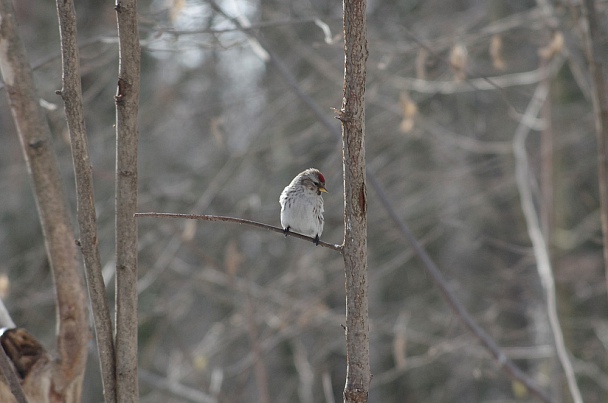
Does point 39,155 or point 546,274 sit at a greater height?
point 39,155

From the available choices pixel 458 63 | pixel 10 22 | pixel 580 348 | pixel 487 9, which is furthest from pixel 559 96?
pixel 10 22

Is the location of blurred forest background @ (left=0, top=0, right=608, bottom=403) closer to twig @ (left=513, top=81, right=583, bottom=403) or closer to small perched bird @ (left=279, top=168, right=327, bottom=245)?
twig @ (left=513, top=81, right=583, bottom=403)

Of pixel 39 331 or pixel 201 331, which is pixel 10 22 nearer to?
pixel 39 331

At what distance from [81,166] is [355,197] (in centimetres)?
76

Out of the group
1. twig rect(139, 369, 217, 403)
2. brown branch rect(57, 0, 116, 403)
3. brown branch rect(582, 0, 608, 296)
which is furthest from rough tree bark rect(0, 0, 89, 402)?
twig rect(139, 369, 217, 403)

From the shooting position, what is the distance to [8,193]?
29.0ft

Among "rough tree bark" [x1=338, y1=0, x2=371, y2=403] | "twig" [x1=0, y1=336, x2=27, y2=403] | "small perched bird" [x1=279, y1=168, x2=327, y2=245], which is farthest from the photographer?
"small perched bird" [x1=279, y1=168, x2=327, y2=245]

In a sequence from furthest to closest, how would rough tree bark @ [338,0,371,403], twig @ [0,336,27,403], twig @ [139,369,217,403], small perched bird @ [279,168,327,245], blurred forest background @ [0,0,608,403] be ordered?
1. blurred forest background @ [0,0,608,403]
2. twig @ [139,369,217,403]
3. small perched bird @ [279,168,327,245]
4. twig @ [0,336,27,403]
5. rough tree bark @ [338,0,371,403]

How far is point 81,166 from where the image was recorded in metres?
1.99

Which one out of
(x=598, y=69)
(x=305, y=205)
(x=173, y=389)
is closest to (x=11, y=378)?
(x=305, y=205)

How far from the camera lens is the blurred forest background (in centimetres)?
626

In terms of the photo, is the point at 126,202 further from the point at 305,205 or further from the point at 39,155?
the point at 305,205

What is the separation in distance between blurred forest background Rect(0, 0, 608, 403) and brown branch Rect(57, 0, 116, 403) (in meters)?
2.78

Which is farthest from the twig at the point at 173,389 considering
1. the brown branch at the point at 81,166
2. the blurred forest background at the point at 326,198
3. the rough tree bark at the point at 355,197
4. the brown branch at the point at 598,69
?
the rough tree bark at the point at 355,197
